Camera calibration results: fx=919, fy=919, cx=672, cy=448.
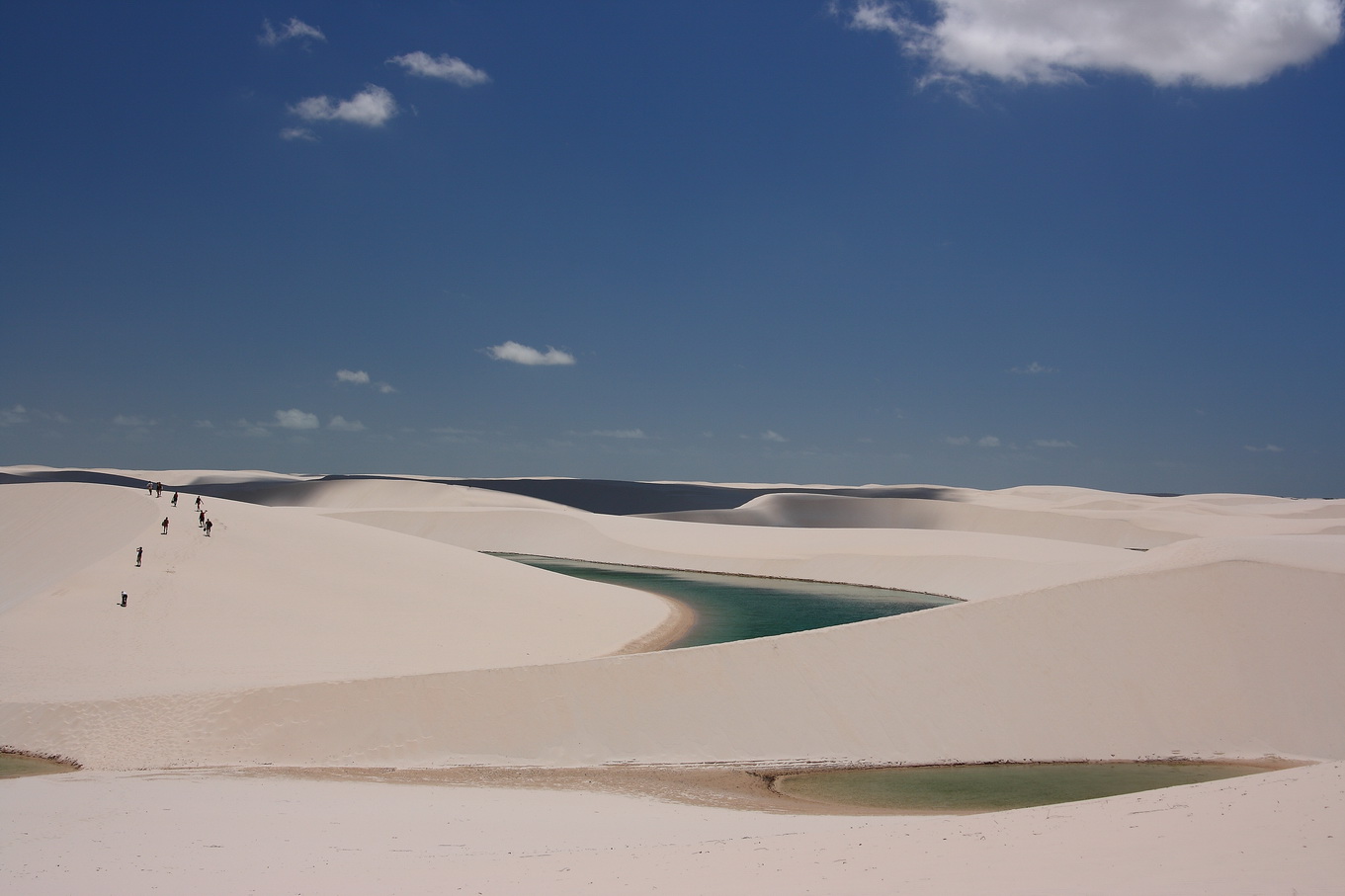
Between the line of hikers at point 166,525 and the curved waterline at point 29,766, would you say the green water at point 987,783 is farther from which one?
the line of hikers at point 166,525

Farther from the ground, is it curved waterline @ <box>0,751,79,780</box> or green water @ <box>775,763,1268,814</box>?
green water @ <box>775,763,1268,814</box>

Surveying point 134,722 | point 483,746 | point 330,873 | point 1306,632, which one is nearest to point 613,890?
point 330,873

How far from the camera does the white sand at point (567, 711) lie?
20.4 ft

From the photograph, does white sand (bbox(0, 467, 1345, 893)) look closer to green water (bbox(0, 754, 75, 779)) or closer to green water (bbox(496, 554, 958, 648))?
green water (bbox(0, 754, 75, 779))

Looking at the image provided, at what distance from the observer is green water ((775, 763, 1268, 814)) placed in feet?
36.6

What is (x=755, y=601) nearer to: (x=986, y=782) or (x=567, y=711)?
(x=567, y=711)

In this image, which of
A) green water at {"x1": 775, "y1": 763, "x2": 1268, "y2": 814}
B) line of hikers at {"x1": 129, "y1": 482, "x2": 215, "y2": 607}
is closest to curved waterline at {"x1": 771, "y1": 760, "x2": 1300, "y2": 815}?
green water at {"x1": 775, "y1": 763, "x2": 1268, "y2": 814}

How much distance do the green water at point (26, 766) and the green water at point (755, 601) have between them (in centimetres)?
1160

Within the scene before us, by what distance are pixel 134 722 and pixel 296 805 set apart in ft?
16.1

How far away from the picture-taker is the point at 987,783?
39.9 ft

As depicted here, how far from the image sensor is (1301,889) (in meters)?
4.71

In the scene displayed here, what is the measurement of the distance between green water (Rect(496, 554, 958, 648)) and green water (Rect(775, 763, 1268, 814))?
758 centimetres

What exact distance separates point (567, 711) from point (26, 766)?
272 inches

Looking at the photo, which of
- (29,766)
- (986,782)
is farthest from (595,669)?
(29,766)
